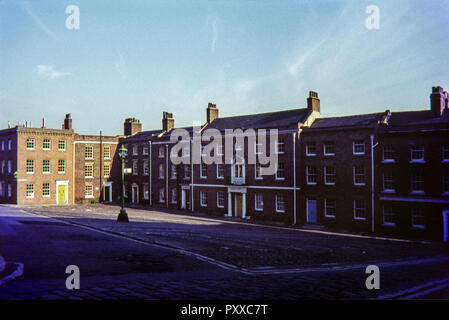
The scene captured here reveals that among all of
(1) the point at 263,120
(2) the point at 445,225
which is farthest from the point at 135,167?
(2) the point at 445,225

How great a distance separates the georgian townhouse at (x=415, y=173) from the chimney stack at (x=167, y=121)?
1107 inches

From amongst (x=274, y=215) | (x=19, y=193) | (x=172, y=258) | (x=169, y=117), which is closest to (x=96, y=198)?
(x=19, y=193)

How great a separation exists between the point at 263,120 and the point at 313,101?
5761 mm

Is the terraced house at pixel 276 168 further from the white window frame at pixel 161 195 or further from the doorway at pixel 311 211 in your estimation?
the white window frame at pixel 161 195

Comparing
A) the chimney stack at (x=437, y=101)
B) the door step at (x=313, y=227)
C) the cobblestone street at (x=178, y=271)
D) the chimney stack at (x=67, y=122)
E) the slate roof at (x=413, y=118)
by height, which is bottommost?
the door step at (x=313, y=227)

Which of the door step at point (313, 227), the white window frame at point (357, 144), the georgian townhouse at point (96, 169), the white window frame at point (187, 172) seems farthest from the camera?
the georgian townhouse at point (96, 169)

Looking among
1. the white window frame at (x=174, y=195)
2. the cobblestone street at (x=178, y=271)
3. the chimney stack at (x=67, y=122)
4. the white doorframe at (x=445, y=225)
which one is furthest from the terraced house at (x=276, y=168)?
the cobblestone street at (x=178, y=271)

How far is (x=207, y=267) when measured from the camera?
1141 cm

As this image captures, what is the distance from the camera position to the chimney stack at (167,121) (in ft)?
163

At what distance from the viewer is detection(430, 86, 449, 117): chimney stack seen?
1156 inches

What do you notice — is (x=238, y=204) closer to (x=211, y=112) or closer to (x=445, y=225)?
(x=211, y=112)

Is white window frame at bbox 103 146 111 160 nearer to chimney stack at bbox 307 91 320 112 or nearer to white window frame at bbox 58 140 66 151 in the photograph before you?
white window frame at bbox 58 140 66 151

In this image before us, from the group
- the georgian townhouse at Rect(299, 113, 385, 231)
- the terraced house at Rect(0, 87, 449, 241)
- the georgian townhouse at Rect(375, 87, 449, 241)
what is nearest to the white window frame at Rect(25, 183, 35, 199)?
the terraced house at Rect(0, 87, 449, 241)

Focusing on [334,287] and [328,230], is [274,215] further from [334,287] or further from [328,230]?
[334,287]
